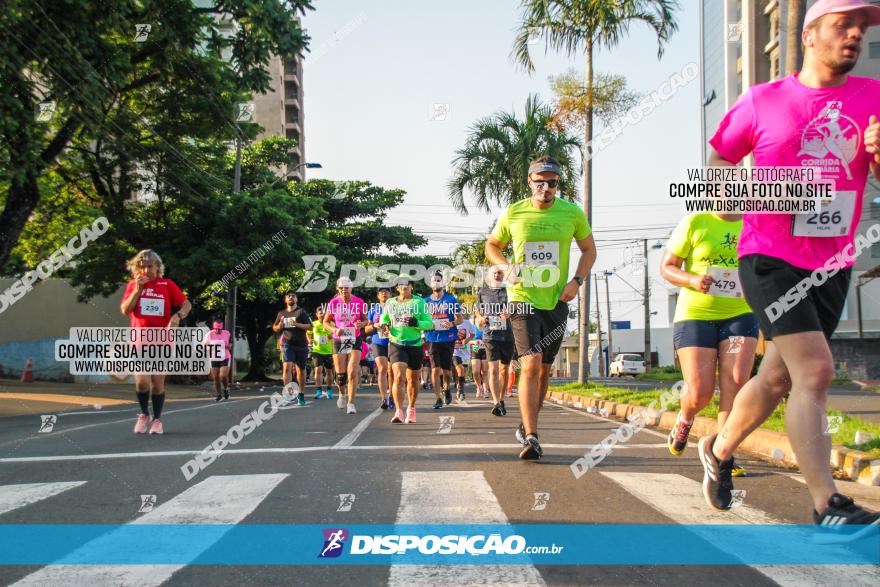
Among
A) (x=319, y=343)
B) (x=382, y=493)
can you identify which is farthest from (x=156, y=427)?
(x=319, y=343)

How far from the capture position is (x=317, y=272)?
3594 centimetres

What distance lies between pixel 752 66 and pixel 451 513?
1555 inches

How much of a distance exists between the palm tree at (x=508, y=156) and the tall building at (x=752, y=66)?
12810 millimetres

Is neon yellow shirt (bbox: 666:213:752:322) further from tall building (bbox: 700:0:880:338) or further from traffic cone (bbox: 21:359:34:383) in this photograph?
tall building (bbox: 700:0:880:338)

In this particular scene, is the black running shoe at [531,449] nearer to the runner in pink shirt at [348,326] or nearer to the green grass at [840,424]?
the green grass at [840,424]

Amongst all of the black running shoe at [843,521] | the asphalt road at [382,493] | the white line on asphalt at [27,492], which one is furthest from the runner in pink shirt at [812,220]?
the white line on asphalt at [27,492]

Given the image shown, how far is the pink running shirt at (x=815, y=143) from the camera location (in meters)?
3.67

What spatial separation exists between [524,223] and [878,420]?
6094 mm

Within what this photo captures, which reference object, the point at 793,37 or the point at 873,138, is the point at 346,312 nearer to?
the point at 793,37

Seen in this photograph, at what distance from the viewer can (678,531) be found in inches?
168

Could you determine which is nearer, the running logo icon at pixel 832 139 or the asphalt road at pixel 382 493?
the asphalt road at pixel 382 493

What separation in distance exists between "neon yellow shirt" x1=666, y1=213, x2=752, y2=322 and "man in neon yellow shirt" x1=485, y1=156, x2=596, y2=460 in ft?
2.76

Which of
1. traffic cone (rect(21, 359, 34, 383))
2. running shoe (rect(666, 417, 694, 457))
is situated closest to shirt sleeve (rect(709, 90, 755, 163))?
running shoe (rect(666, 417, 694, 457))

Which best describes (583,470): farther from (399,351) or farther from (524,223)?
(399,351)
